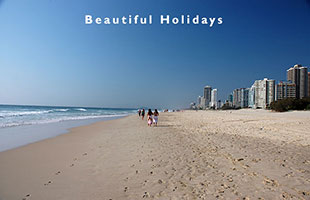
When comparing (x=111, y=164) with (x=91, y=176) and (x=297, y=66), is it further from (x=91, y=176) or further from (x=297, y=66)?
(x=297, y=66)

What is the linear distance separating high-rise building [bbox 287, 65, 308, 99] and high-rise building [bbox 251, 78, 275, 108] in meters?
9.12

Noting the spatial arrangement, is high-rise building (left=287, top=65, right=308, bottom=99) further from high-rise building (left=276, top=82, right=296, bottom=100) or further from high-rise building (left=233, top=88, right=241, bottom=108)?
high-rise building (left=233, top=88, right=241, bottom=108)

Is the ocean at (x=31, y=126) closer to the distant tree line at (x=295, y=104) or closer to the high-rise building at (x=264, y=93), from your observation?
the distant tree line at (x=295, y=104)

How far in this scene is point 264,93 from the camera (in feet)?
256

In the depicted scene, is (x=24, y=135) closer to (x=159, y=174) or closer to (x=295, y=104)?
(x=159, y=174)

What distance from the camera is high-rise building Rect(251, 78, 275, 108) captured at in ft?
246

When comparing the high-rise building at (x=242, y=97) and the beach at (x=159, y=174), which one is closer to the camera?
the beach at (x=159, y=174)

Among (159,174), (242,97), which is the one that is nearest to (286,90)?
(242,97)

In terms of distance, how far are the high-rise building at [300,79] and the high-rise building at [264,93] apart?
912 cm

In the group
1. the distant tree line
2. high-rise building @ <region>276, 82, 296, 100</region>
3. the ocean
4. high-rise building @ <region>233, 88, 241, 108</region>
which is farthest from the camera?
high-rise building @ <region>233, 88, 241, 108</region>

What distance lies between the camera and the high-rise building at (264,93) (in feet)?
246

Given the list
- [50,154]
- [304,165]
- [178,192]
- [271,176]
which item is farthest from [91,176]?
[304,165]

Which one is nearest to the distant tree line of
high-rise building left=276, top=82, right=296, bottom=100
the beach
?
high-rise building left=276, top=82, right=296, bottom=100

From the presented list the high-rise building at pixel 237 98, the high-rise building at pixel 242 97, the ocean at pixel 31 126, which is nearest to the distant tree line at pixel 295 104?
the ocean at pixel 31 126
